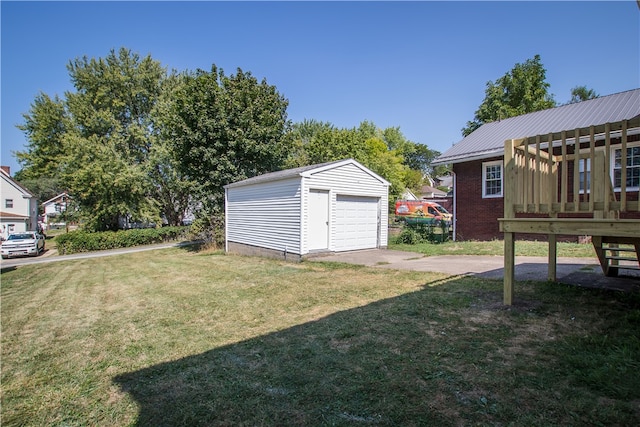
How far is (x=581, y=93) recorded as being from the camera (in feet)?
135

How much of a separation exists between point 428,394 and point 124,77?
35008 mm

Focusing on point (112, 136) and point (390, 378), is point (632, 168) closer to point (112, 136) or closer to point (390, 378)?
point (390, 378)

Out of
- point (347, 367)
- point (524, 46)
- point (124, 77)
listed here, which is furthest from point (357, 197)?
point (124, 77)

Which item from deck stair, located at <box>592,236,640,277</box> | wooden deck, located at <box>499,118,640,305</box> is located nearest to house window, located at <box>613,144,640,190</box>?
deck stair, located at <box>592,236,640,277</box>

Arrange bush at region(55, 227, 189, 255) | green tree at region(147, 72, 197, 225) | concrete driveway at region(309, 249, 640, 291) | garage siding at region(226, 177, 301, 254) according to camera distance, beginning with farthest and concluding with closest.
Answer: green tree at region(147, 72, 197, 225) < bush at region(55, 227, 189, 255) < garage siding at region(226, 177, 301, 254) < concrete driveway at region(309, 249, 640, 291)

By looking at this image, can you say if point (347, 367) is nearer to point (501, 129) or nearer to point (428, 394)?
point (428, 394)

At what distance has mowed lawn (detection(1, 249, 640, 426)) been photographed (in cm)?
242

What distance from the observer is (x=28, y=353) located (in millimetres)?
4082

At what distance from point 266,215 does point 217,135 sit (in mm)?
9587

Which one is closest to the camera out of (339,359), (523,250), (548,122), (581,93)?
(339,359)

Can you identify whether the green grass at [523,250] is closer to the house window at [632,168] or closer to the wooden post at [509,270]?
the house window at [632,168]

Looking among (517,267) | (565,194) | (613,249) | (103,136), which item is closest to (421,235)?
(517,267)

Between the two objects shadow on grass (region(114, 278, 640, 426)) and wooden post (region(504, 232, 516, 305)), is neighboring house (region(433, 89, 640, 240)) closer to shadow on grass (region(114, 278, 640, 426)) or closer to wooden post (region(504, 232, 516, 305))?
wooden post (region(504, 232, 516, 305))

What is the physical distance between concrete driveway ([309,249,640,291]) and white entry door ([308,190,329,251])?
0.50 m
